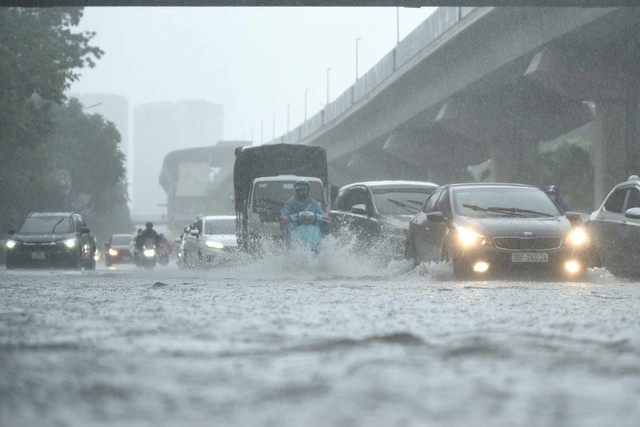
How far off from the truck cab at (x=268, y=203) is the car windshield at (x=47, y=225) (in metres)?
7.70

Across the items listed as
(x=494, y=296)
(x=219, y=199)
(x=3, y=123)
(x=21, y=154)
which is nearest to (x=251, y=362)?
(x=494, y=296)

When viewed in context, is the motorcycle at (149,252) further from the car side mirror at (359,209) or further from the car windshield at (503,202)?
the car windshield at (503,202)

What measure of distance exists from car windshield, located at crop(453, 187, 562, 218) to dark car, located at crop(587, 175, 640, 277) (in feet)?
2.76

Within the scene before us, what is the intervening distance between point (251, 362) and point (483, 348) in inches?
51.7

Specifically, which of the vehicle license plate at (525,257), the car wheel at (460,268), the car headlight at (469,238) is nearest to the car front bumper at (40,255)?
the car wheel at (460,268)

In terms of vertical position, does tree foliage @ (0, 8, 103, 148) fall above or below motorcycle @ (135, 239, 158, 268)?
above

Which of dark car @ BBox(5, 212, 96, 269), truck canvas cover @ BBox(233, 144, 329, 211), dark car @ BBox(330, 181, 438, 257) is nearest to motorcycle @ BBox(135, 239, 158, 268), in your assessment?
dark car @ BBox(5, 212, 96, 269)

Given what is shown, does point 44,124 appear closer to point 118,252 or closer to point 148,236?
point 148,236

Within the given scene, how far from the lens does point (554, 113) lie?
4153cm

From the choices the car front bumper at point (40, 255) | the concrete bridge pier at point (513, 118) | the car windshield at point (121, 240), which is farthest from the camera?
the car windshield at point (121, 240)

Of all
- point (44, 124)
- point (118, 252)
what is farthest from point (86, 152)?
point (44, 124)

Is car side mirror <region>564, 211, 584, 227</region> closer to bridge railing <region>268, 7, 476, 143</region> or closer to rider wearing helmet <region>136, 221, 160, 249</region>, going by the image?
Result: bridge railing <region>268, 7, 476, 143</region>

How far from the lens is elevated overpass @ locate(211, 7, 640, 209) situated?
31.3 m

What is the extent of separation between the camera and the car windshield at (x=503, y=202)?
17.9 metres
